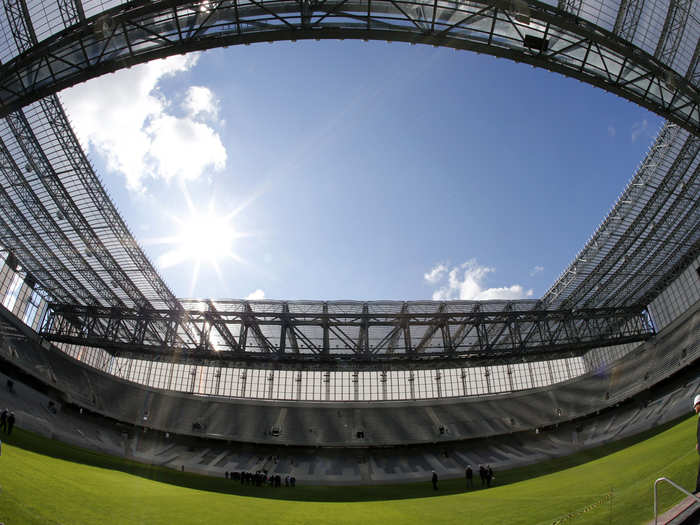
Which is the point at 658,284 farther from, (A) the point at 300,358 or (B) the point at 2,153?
(B) the point at 2,153

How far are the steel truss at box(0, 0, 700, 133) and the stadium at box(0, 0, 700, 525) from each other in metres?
0.10

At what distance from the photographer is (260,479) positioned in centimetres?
3634

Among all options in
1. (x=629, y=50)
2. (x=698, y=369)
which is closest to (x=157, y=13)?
(x=629, y=50)

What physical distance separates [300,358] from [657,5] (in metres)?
33.2

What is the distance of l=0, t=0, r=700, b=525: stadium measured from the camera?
18.5m

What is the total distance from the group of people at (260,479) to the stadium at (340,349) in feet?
1.66

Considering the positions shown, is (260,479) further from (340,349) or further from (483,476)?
(483,476)

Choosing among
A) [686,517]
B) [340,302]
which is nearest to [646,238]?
[340,302]

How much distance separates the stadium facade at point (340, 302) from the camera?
19312mm

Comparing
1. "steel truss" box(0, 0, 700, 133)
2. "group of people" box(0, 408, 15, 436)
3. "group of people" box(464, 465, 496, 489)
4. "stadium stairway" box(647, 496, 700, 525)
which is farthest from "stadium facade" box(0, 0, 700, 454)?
"stadium stairway" box(647, 496, 700, 525)

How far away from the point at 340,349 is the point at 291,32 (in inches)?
1218

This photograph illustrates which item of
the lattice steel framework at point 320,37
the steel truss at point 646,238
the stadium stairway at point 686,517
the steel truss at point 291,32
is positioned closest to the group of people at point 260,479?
the lattice steel framework at point 320,37

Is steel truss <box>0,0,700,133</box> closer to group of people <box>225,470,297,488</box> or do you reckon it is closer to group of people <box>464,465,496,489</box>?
group of people <box>464,465,496,489</box>

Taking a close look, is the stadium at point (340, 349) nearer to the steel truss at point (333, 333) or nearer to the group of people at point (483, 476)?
the steel truss at point (333, 333)
